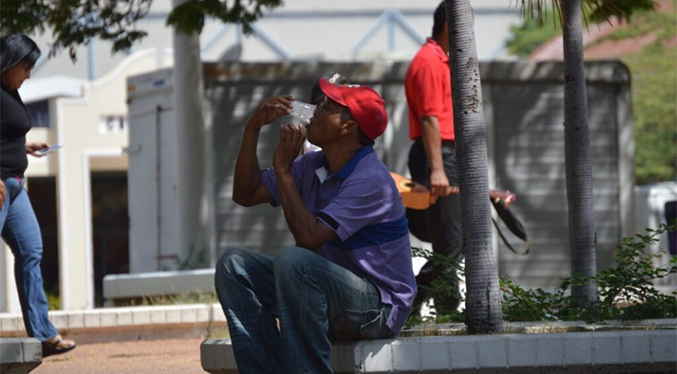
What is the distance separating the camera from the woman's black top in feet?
25.0

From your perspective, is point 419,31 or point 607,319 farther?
point 419,31

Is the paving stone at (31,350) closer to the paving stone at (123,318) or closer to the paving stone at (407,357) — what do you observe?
the paving stone at (407,357)

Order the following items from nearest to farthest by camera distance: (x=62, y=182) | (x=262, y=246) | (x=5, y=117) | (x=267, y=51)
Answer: (x=5, y=117) → (x=262, y=246) → (x=62, y=182) → (x=267, y=51)

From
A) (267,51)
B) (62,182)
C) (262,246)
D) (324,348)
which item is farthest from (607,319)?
(267,51)

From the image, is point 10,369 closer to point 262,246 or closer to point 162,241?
point 262,246

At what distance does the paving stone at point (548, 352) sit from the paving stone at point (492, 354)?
126 mm

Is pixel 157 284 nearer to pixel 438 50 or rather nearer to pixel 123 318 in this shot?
pixel 123 318

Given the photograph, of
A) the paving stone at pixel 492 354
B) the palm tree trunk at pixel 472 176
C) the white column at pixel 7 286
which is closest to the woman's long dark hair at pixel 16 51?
the palm tree trunk at pixel 472 176

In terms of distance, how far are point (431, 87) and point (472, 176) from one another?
2520 mm

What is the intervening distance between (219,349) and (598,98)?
973 centimetres

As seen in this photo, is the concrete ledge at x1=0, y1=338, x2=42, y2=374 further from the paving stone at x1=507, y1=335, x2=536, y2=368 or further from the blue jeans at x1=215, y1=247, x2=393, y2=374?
the paving stone at x1=507, y1=335, x2=536, y2=368

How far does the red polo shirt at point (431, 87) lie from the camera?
833 cm

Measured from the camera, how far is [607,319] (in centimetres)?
621

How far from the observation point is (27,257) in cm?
780
